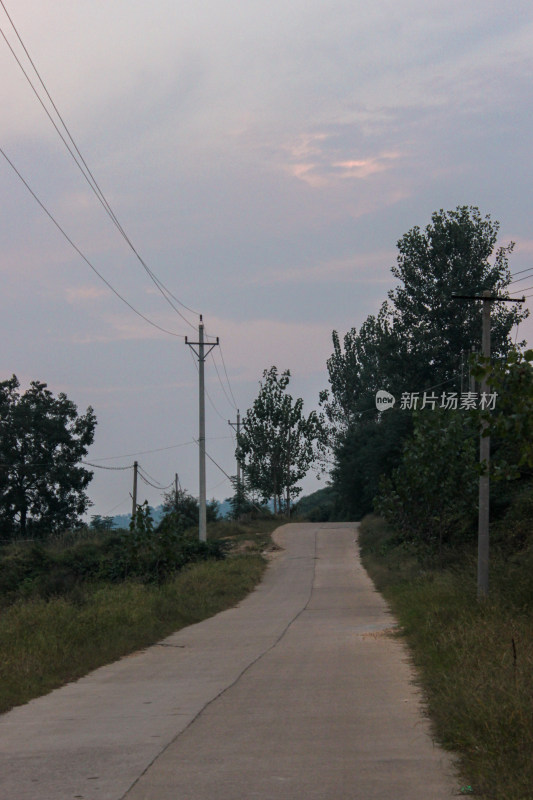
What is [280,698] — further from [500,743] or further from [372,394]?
[372,394]

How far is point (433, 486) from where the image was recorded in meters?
30.2

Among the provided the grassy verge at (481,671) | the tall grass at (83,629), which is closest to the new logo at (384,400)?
the tall grass at (83,629)

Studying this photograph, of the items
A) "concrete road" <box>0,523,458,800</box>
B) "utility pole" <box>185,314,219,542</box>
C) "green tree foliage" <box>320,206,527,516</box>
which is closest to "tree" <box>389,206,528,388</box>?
"green tree foliage" <box>320,206,527,516</box>

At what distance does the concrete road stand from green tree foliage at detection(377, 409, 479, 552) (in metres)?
12.6

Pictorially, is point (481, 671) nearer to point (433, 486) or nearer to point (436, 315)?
point (433, 486)

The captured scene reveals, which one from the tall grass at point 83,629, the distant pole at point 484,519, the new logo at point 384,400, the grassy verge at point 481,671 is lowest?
the tall grass at point 83,629

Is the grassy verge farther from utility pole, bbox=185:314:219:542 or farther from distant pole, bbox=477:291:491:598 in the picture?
utility pole, bbox=185:314:219:542

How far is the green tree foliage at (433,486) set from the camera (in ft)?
98.7

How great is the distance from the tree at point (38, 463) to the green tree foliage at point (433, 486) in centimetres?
3919

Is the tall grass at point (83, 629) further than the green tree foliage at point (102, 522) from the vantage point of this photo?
No

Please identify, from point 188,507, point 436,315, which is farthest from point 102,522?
point 436,315

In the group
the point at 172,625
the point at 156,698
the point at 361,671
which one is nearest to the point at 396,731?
the point at 156,698

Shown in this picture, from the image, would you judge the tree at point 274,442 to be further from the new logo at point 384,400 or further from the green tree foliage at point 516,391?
the green tree foliage at point 516,391

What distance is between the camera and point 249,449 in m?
77.2
